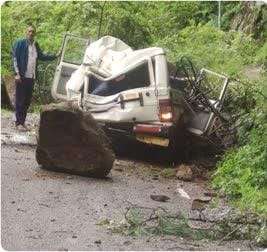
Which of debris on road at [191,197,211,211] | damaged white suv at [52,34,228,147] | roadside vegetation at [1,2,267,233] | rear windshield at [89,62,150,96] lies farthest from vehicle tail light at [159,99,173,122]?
debris on road at [191,197,211,211]

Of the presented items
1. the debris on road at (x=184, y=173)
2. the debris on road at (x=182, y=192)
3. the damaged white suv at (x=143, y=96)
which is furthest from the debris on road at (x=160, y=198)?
the damaged white suv at (x=143, y=96)

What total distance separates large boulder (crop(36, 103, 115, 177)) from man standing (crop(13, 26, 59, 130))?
330 centimetres

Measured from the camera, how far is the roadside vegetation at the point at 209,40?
9.93 m

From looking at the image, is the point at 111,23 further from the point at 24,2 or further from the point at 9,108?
the point at 24,2

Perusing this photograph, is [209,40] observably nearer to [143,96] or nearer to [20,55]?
[20,55]

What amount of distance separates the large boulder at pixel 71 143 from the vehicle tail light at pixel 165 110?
1630 mm

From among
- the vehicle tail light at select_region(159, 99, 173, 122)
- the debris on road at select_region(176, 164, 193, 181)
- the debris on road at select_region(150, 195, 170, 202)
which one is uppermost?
the vehicle tail light at select_region(159, 99, 173, 122)

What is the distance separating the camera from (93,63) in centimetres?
1248

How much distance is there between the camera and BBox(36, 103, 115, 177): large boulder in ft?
32.1

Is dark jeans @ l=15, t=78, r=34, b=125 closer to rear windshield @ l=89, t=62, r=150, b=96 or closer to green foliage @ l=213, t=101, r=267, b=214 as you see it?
rear windshield @ l=89, t=62, r=150, b=96

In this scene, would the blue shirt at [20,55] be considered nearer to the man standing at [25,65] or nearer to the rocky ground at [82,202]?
the man standing at [25,65]

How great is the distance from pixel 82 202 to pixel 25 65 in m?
5.42

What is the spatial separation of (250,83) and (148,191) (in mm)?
4329

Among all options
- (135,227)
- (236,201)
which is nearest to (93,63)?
(236,201)
